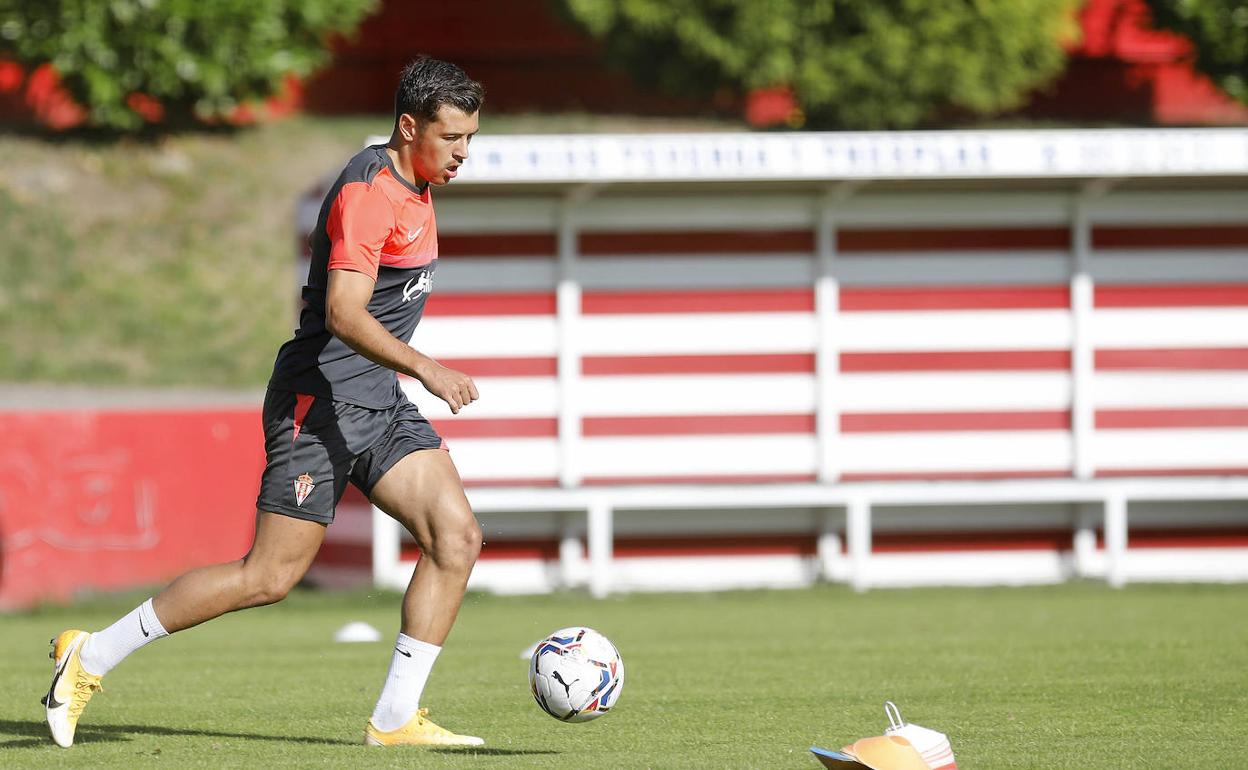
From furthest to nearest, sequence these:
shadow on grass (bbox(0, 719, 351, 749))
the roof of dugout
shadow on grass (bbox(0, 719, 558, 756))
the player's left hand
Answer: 1. the roof of dugout
2. shadow on grass (bbox(0, 719, 351, 749))
3. shadow on grass (bbox(0, 719, 558, 756))
4. the player's left hand

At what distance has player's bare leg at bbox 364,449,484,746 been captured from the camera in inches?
243

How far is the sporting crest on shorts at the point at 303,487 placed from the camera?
244 inches

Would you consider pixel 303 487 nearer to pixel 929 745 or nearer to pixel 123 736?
pixel 123 736

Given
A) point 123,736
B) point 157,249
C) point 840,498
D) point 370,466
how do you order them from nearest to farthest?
point 370,466 → point 123,736 → point 840,498 → point 157,249

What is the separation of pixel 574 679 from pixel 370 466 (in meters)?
0.95

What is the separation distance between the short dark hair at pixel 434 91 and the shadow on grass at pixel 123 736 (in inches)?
78.1

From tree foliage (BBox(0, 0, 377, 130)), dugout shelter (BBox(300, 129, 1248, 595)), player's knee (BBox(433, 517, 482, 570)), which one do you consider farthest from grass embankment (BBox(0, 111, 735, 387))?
player's knee (BBox(433, 517, 482, 570))

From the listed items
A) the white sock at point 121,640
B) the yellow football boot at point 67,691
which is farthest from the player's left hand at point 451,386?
the yellow football boot at point 67,691

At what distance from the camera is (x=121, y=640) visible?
623 cm

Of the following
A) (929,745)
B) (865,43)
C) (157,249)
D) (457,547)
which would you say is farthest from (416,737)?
(865,43)

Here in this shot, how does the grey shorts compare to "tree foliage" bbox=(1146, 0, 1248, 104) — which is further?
"tree foliage" bbox=(1146, 0, 1248, 104)

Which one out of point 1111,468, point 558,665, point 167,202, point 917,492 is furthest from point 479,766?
point 167,202

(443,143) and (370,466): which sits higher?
(443,143)

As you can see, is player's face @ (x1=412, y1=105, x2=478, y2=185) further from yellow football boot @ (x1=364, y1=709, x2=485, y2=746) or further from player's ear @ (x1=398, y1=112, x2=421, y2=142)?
yellow football boot @ (x1=364, y1=709, x2=485, y2=746)
